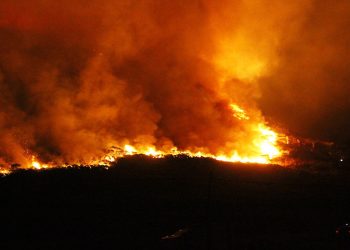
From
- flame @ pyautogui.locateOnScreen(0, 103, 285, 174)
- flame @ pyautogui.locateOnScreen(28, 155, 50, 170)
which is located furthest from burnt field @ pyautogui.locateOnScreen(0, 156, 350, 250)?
flame @ pyautogui.locateOnScreen(28, 155, 50, 170)

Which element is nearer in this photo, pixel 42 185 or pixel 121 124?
pixel 42 185

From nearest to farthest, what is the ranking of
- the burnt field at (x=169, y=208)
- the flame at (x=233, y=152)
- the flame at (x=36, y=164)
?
the burnt field at (x=169, y=208) → the flame at (x=36, y=164) → the flame at (x=233, y=152)

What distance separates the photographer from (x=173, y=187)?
2142 cm

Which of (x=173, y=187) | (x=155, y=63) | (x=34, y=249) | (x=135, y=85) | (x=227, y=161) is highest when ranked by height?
(x=155, y=63)

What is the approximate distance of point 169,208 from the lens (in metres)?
18.5

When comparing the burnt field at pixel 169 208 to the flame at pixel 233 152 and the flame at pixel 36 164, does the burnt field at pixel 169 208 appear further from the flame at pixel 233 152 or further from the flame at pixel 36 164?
the flame at pixel 36 164

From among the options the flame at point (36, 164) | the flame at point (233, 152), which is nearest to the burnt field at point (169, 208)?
the flame at point (233, 152)

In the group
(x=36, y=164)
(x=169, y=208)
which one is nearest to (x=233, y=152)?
(x=169, y=208)

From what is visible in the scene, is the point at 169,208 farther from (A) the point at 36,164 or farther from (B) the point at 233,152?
(B) the point at 233,152

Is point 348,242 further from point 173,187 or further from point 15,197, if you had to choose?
point 15,197

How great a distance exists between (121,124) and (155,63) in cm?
730

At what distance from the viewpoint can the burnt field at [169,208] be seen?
47.3ft

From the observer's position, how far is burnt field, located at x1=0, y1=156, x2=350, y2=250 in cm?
1441

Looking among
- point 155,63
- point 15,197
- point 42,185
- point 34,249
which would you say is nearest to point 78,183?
point 42,185
